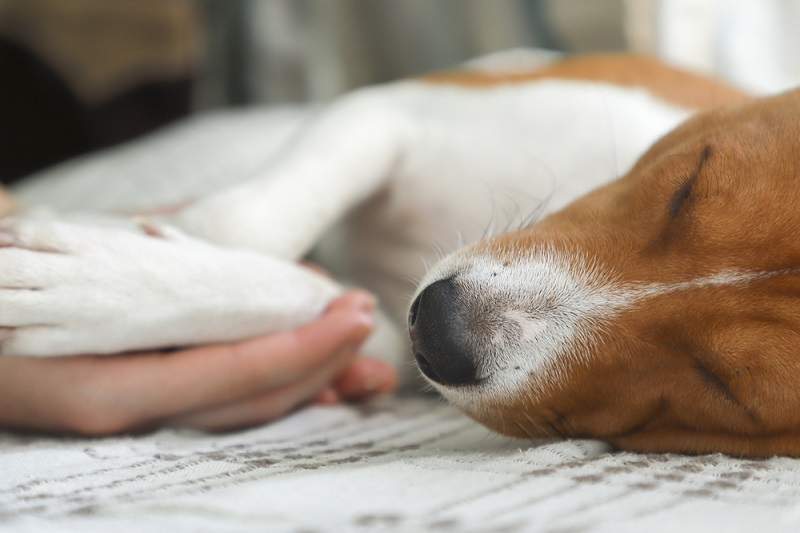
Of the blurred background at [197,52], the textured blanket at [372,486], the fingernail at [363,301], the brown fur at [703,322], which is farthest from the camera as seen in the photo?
the blurred background at [197,52]

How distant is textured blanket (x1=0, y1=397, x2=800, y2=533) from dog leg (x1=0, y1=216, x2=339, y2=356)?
0.53 ft

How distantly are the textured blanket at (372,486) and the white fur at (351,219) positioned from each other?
194mm

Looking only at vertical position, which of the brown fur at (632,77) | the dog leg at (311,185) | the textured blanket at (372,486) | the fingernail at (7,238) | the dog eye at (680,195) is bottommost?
the textured blanket at (372,486)

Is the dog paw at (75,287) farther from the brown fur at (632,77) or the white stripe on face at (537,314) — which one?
the brown fur at (632,77)

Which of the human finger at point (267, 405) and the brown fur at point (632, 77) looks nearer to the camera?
the human finger at point (267, 405)

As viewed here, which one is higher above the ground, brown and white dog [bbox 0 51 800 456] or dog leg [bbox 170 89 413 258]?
dog leg [bbox 170 89 413 258]

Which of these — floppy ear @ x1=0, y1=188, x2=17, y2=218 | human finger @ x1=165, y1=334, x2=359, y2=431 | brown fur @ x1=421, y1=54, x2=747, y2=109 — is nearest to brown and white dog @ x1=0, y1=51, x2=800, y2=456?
human finger @ x1=165, y1=334, x2=359, y2=431

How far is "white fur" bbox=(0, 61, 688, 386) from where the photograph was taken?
1.25 m

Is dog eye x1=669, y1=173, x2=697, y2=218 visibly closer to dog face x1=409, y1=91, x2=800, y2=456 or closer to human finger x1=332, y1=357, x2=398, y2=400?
dog face x1=409, y1=91, x2=800, y2=456

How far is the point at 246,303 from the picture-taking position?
1368 mm

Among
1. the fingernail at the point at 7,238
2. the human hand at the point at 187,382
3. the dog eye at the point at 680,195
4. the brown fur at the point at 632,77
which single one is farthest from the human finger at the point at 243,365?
the brown fur at the point at 632,77

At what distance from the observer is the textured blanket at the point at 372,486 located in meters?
0.82

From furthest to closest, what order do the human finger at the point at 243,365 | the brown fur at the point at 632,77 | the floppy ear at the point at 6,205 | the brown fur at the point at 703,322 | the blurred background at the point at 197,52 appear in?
the blurred background at the point at 197,52, the brown fur at the point at 632,77, the floppy ear at the point at 6,205, the human finger at the point at 243,365, the brown fur at the point at 703,322

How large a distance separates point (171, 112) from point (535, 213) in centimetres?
269
